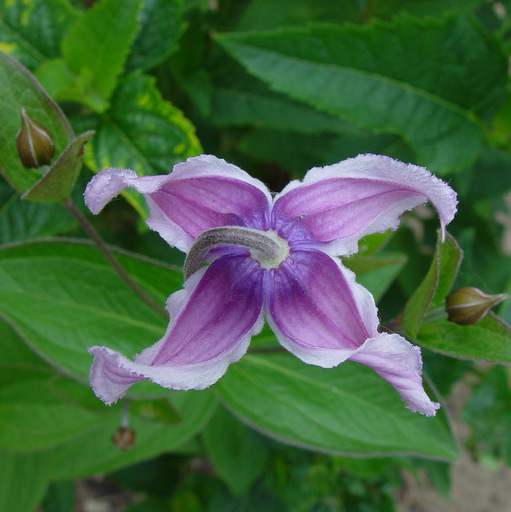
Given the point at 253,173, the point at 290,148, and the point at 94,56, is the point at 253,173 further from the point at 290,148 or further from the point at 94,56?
the point at 94,56

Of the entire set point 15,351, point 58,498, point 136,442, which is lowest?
point 58,498

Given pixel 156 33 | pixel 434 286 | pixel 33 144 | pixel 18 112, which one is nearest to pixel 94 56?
pixel 156 33

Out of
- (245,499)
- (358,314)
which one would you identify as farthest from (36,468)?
A: (358,314)

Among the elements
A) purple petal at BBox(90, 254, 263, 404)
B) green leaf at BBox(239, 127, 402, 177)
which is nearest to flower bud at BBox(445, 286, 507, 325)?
purple petal at BBox(90, 254, 263, 404)

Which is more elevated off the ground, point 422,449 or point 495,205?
point 422,449

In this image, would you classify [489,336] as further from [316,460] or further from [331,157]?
[316,460]

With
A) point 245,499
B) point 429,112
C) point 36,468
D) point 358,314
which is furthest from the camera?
point 245,499
